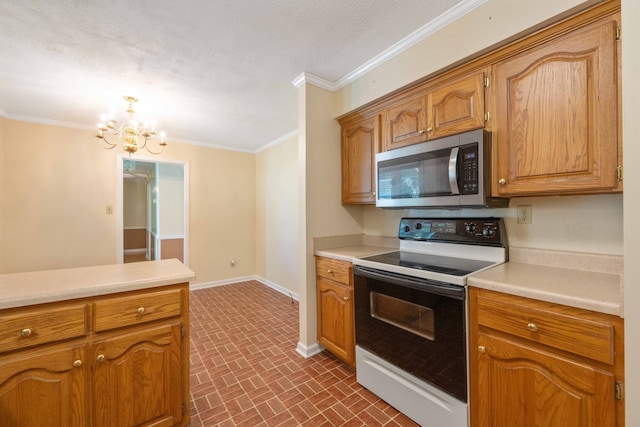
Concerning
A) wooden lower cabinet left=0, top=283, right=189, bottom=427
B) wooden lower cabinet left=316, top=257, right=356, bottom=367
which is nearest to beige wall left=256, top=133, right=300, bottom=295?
wooden lower cabinet left=316, top=257, right=356, bottom=367

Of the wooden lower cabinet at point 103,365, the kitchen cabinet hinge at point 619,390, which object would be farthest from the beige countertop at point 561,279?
the wooden lower cabinet at point 103,365

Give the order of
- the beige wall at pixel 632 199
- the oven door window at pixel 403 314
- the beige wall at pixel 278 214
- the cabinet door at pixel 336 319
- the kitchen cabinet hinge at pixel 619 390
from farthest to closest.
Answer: the beige wall at pixel 278 214
the cabinet door at pixel 336 319
the oven door window at pixel 403 314
the kitchen cabinet hinge at pixel 619 390
the beige wall at pixel 632 199

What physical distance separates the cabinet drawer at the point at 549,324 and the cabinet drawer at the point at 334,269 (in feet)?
3.09

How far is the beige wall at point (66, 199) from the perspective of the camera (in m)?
3.15

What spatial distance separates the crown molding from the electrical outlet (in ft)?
4.08

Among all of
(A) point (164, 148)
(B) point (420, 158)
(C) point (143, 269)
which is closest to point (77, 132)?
(A) point (164, 148)

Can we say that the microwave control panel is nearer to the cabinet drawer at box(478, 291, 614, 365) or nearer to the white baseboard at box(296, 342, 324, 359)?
the cabinet drawer at box(478, 291, 614, 365)

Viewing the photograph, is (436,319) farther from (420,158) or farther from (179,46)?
(179,46)

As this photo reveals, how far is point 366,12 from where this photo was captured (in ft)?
5.25

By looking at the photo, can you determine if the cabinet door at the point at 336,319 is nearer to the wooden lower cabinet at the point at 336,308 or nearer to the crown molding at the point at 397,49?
the wooden lower cabinet at the point at 336,308

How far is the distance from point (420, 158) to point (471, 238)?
0.65m

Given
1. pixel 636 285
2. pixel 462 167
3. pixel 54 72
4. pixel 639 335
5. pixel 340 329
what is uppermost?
pixel 54 72

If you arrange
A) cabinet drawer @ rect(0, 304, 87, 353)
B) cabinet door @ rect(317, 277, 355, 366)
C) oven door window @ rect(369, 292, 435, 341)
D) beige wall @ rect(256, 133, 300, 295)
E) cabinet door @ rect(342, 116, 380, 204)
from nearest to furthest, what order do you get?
cabinet drawer @ rect(0, 304, 87, 353) < oven door window @ rect(369, 292, 435, 341) < cabinet door @ rect(317, 277, 355, 366) < cabinet door @ rect(342, 116, 380, 204) < beige wall @ rect(256, 133, 300, 295)

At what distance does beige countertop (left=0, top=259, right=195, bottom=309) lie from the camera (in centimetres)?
112
